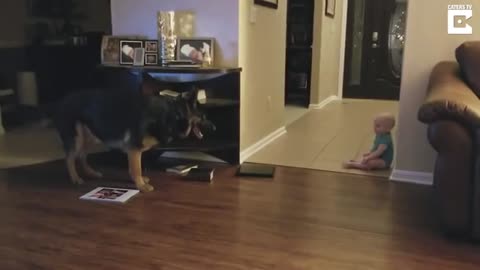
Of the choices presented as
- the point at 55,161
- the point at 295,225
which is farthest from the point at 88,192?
the point at 295,225

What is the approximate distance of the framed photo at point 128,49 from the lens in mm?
3541

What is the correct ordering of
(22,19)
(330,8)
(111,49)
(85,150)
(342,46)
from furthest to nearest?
(342,46) < (330,8) < (22,19) < (111,49) < (85,150)

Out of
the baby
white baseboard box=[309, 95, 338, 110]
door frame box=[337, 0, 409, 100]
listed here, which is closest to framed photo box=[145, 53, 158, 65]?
the baby

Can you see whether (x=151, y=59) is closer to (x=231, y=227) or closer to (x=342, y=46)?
(x=231, y=227)

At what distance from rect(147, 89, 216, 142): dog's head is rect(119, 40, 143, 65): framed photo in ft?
2.37

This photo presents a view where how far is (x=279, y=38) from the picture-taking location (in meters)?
4.43

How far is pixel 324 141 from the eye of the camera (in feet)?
14.4

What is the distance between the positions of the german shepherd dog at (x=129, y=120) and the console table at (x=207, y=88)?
38 centimetres

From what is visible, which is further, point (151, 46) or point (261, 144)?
point (261, 144)

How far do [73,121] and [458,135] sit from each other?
2.21 metres

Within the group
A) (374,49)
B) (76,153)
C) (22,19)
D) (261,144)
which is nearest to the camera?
(76,153)

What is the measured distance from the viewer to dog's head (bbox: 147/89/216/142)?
2881 mm

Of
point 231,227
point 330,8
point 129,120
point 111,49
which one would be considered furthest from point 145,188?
point 330,8

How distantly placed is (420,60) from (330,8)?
3.85 meters
